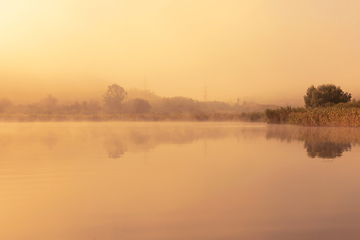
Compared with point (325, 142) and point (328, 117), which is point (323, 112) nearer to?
point (328, 117)

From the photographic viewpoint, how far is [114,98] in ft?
358

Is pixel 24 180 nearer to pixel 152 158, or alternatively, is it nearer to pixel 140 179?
pixel 140 179

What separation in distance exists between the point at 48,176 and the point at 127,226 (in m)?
4.31

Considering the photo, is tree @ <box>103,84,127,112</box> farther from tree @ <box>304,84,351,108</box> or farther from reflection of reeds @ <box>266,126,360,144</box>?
reflection of reeds @ <box>266,126,360,144</box>

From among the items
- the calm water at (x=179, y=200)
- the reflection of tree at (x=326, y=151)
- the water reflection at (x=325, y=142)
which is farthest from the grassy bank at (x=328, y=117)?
the calm water at (x=179, y=200)

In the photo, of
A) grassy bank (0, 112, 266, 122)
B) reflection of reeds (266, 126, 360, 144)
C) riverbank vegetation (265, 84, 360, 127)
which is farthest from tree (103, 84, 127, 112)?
reflection of reeds (266, 126, 360, 144)

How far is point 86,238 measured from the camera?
3.76m

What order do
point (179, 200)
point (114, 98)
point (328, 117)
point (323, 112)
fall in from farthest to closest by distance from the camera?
point (114, 98), point (323, 112), point (328, 117), point (179, 200)

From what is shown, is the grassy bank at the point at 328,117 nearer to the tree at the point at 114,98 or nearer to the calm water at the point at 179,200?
the calm water at the point at 179,200

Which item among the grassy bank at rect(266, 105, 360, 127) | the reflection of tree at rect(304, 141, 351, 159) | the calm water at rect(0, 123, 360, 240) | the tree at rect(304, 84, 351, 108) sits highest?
the tree at rect(304, 84, 351, 108)

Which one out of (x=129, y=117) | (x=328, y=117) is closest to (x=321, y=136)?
(x=328, y=117)

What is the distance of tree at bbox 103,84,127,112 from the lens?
358ft

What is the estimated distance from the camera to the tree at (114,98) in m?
109

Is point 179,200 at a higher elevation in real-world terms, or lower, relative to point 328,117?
lower
